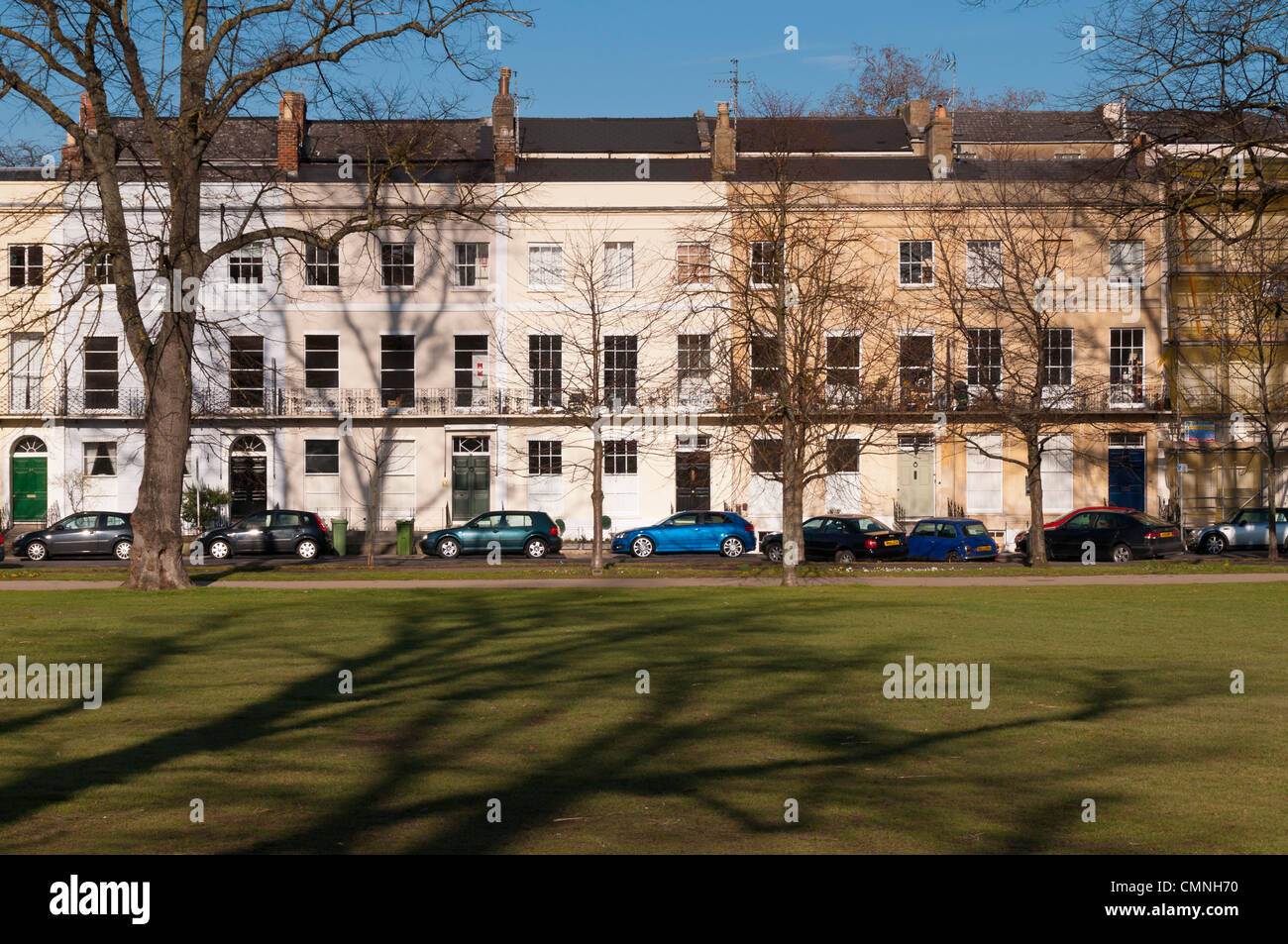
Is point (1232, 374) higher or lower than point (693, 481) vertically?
higher

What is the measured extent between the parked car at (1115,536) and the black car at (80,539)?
2940 centimetres

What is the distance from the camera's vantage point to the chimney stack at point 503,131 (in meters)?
52.6

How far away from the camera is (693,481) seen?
51062mm

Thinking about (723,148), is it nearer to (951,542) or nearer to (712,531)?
(712,531)

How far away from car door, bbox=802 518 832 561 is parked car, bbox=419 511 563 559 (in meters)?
8.07

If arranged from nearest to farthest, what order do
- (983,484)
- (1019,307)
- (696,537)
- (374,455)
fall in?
(1019,307) < (696,537) < (374,455) < (983,484)

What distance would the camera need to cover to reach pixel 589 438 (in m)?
51.2

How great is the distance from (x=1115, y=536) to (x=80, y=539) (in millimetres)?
32633

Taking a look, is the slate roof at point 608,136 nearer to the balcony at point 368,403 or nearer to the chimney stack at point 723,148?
the chimney stack at point 723,148

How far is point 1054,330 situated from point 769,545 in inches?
679

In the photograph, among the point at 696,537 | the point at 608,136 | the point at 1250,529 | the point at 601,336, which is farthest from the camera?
the point at 608,136

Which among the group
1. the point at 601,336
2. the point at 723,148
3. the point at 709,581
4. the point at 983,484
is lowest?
the point at 709,581

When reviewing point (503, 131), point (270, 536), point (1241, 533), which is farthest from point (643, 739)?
point (503, 131)

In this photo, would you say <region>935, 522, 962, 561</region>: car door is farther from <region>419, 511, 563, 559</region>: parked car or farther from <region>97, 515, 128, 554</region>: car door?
<region>97, 515, 128, 554</region>: car door
